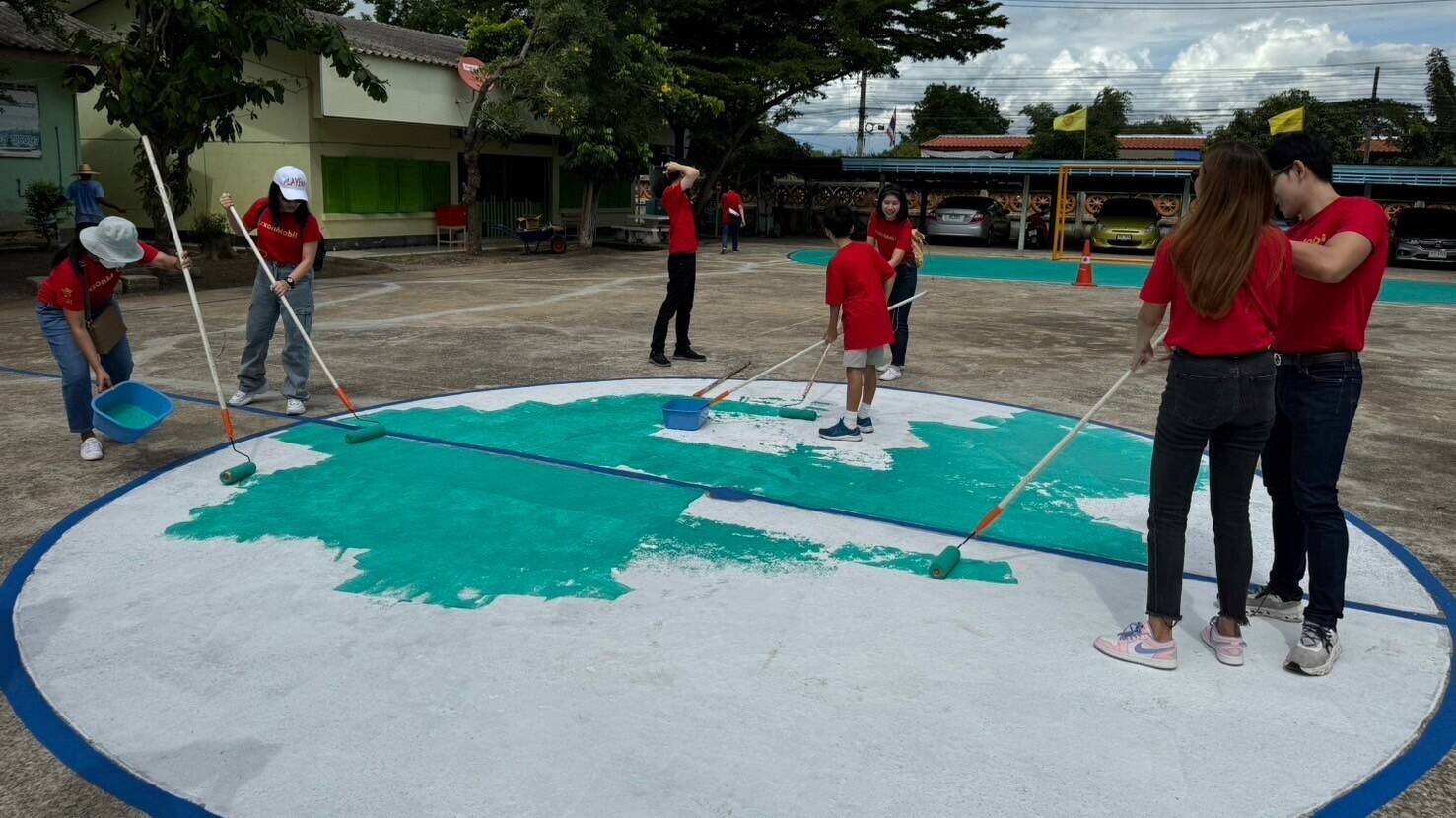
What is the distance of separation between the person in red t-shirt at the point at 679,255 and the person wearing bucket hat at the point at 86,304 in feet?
12.8

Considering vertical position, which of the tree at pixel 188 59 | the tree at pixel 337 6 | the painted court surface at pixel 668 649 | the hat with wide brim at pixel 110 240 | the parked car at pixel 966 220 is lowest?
the painted court surface at pixel 668 649

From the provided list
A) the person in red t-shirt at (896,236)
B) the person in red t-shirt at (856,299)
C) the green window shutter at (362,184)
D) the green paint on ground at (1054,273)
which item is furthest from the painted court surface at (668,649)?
the green window shutter at (362,184)

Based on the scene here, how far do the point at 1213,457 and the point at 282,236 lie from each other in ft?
19.5

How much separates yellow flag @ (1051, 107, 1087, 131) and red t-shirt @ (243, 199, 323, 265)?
86.4ft

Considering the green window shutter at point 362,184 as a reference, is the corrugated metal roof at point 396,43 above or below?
above

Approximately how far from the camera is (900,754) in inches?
118

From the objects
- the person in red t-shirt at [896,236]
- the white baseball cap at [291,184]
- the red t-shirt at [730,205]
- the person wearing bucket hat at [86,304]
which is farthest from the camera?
the red t-shirt at [730,205]

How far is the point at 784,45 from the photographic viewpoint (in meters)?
26.3

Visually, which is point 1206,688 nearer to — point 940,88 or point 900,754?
point 900,754

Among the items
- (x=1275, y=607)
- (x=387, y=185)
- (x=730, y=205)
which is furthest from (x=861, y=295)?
(x=730, y=205)

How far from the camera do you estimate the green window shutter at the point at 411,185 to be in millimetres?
22297

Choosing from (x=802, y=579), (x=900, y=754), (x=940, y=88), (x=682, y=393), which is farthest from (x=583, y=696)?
(x=940, y=88)

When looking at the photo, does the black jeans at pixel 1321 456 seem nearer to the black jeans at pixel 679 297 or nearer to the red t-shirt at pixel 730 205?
the black jeans at pixel 679 297

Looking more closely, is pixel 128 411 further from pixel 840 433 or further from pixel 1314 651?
pixel 1314 651
